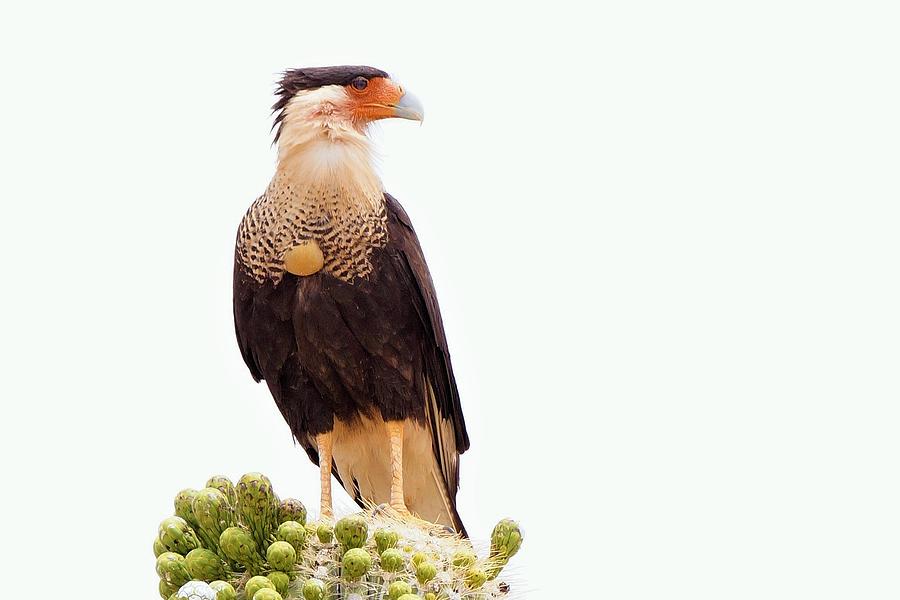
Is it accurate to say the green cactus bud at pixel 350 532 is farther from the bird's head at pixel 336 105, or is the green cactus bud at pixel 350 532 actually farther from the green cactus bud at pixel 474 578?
the bird's head at pixel 336 105

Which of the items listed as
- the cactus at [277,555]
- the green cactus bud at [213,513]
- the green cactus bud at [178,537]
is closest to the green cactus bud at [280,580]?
the cactus at [277,555]

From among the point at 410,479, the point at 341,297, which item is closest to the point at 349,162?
the point at 341,297

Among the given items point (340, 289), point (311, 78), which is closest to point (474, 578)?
point (340, 289)

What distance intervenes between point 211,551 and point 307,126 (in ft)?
5.84

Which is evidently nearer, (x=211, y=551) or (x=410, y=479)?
(x=211, y=551)

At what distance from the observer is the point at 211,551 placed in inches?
147

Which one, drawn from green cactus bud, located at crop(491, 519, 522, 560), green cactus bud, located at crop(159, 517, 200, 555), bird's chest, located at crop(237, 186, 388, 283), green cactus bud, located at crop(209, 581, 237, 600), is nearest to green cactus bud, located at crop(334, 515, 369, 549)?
green cactus bud, located at crop(209, 581, 237, 600)

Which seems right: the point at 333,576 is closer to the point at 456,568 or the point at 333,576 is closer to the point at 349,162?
the point at 456,568

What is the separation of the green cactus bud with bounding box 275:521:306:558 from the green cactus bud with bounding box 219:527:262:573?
9 cm

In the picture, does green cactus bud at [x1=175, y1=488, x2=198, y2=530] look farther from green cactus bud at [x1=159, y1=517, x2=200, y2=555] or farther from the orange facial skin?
the orange facial skin

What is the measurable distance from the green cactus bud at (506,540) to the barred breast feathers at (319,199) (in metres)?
1.19

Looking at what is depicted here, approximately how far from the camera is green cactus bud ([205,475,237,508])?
3.74 meters

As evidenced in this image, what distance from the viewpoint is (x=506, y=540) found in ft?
13.5

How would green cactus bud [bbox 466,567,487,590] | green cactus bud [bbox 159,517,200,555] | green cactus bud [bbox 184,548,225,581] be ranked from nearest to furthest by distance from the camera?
green cactus bud [bbox 184,548,225,581] → green cactus bud [bbox 159,517,200,555] → green cactus bud [bbox 466,567,487,590]
